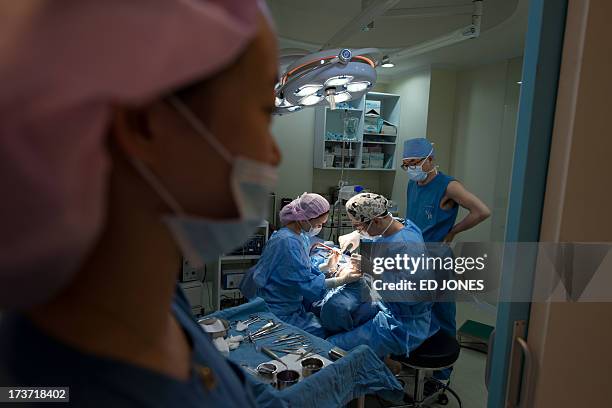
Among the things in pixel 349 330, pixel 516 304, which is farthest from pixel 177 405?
pixel 349 330

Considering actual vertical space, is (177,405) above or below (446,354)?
above

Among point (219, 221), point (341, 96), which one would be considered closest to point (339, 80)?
point (341, 96)

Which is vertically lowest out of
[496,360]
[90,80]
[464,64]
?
[496,360]

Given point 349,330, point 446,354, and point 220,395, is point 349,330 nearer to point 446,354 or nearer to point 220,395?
point 446,354

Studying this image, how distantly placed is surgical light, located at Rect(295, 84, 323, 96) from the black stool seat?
157 cm

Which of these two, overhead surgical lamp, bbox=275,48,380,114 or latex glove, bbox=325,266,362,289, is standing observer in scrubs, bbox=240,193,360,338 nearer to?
latex glove, bbox=325,266,362,289

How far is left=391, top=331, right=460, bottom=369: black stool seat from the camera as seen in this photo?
6.54ft

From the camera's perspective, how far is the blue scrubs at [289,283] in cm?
229

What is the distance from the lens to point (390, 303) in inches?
82.7

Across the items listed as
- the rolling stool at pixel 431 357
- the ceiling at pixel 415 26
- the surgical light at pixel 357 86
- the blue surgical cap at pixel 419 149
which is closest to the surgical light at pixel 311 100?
the surgical light at pixel 357 86

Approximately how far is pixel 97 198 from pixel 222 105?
18cm

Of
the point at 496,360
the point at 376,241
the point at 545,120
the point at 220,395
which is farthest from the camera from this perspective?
the point at 376,241

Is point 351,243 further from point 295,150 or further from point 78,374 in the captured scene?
point 78,374

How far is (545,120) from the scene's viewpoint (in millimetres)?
917
